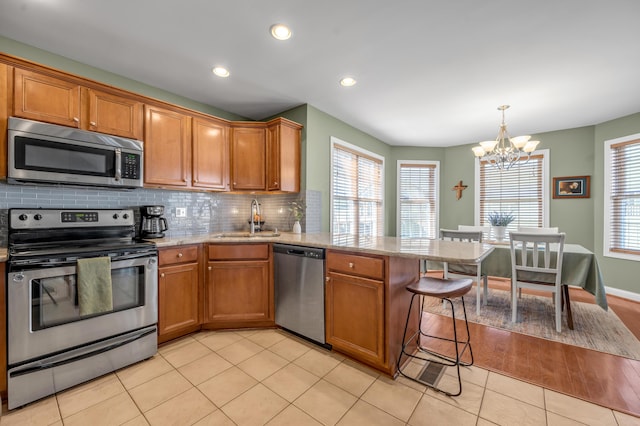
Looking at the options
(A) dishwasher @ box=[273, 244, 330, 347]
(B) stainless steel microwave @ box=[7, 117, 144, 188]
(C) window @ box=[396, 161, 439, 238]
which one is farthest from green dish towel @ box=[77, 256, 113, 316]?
(C) window @ box=[396, 161, 439, 238]

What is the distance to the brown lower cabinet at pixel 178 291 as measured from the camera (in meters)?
2.34

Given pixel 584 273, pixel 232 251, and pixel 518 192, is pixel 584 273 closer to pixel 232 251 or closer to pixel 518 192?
pixel 518 192

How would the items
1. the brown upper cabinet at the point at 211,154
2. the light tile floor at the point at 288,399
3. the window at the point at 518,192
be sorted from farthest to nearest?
the window at the point at 518,192 → the brown upper cabinet at the point at 211,154 → the light tile floor at the point at 288,399

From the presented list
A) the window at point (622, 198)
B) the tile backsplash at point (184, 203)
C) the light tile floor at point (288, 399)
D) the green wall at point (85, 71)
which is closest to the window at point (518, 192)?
the window at point (622, 198)

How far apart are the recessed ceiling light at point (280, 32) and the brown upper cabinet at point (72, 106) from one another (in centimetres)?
147

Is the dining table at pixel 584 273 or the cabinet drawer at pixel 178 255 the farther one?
the dining table at pixel 584 273

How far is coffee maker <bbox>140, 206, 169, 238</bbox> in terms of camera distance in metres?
2.67

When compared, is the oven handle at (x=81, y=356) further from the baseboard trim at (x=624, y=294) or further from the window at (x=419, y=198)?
the baseboard trim at (x=624, y=294)

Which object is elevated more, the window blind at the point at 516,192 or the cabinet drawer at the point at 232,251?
the window blind at the point at 516,192

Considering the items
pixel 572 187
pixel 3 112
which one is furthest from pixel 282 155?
pixel 572 187

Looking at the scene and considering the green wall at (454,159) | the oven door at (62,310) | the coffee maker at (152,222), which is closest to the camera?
the oven door at (62,310)

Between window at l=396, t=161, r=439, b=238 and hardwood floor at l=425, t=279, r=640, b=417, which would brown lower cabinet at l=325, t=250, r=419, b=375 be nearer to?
hardwood floor at l=425, t=279, r=640, b=417

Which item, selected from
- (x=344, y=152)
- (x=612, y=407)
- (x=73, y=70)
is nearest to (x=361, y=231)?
(x=344, y=152)

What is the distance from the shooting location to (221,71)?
2586 mm
